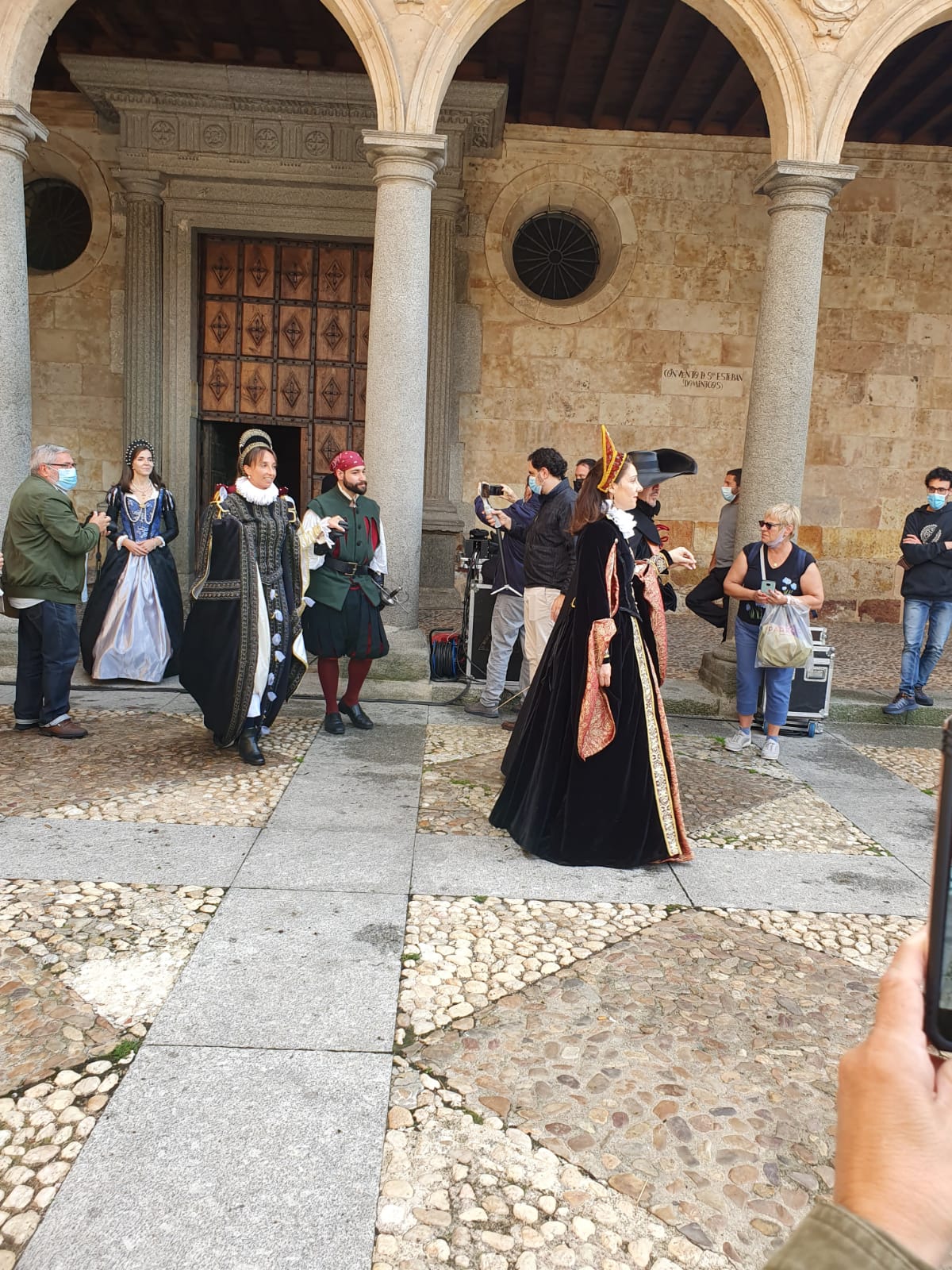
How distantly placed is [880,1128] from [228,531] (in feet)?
16.0

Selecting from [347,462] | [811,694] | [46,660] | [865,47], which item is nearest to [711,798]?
[811,694]

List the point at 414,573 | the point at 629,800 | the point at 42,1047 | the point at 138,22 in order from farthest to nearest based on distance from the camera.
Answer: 1. the point at 138,22
2. the point at 414,573
3. the point at 629,800
4. the point at 42,1047

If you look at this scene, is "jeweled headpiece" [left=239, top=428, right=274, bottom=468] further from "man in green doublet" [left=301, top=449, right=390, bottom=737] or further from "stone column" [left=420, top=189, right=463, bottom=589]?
"stone column" [left=420, top=189, right=463, bottom=589]

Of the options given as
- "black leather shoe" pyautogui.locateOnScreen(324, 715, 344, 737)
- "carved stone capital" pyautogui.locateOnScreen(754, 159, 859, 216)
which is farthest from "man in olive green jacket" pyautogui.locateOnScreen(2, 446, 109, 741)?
"carved stone capital" pyautogui.locateOnScreen(754, 159, 859, 216)

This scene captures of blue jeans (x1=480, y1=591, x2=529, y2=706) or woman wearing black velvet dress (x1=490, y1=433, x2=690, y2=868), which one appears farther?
blue jeans (x1=480, y1=591, x2=529, y2=706)

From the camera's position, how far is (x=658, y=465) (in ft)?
14.9

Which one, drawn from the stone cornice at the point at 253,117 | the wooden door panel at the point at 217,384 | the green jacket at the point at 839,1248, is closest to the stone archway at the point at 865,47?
the stone cornice at the point at 253,117

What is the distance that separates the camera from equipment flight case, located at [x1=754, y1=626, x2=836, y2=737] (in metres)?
6.69

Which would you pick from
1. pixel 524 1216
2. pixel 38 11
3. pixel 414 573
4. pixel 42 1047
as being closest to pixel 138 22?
pixel 38 11

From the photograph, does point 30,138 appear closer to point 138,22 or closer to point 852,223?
point 138,22

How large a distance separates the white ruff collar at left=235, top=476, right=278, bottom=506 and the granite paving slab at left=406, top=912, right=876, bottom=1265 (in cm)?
311

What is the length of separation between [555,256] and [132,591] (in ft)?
22.2

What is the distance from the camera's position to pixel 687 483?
11141mm

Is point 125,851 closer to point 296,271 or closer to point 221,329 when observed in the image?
point 221,329
